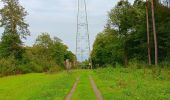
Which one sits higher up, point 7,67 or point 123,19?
point 123,19

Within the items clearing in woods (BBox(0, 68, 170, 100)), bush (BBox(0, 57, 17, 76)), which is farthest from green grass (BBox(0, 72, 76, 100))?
bush (BBox(0, 57, 17, 76))

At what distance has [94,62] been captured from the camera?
138500 mm

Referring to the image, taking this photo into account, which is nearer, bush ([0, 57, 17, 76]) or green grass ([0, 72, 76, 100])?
green grass ([0, 72, 76, 100])

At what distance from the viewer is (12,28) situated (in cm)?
9325

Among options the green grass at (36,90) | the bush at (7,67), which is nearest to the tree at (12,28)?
the bush at (7,67)

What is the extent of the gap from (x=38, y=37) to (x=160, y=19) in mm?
74309

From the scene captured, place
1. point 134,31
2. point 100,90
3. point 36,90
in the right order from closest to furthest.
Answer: point 100,90
point 36,90
point 134,31

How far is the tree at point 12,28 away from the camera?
9162 centimetres

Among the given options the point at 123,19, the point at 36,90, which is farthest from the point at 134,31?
the point at 36,90

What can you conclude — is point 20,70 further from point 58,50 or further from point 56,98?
point 58,50

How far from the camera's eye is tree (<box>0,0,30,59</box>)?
91625 millimetres

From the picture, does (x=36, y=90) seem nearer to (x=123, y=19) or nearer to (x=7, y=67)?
(x=7, y=67)

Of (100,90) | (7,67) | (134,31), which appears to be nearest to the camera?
(100,90)

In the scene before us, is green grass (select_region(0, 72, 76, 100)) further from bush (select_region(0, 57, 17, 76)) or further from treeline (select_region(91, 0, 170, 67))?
Result: treeline (select_region(91, 0, 170, 67))
